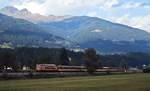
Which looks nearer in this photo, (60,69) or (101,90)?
(101,90)

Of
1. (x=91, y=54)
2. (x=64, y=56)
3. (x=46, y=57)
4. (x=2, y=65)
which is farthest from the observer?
(x=46, y=57)

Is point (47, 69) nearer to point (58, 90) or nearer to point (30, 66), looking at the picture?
point (30, 66)

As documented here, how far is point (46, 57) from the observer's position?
7825 inches

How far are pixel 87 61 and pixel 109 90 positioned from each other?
10859cm

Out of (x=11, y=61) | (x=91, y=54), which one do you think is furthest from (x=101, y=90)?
(x=11, y=61)

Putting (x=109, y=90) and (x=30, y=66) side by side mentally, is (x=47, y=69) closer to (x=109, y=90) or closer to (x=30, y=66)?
(x=30, y=66)

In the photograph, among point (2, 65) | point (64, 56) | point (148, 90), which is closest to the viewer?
point (148, 90)

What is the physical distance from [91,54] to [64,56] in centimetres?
4451

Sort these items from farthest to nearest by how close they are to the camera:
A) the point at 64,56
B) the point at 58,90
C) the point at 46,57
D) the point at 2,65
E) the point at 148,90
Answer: the point at 46,57
the point at 64,56
the point at 2,65
the point at 58,90
the point at 148,90

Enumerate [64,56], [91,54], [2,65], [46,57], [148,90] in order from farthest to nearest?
[46,57] → [64,56] → [2,65] → [91,54] → [148,90]

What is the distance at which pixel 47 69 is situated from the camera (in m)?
144

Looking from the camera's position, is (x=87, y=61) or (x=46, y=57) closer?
(x=87, y=61)

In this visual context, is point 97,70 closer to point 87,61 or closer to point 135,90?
point 87,61

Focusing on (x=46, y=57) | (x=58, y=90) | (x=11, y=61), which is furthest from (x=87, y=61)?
(x=58, y=90)
